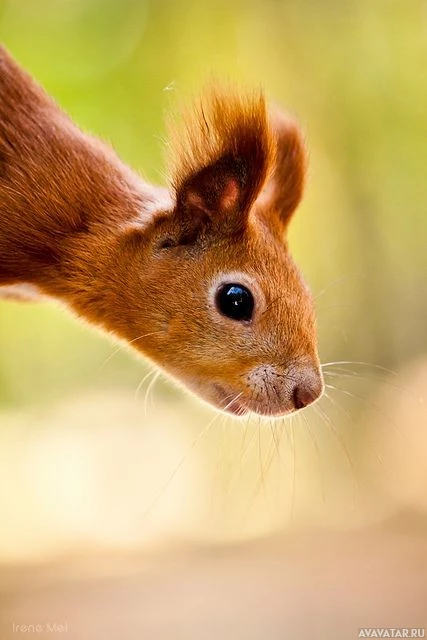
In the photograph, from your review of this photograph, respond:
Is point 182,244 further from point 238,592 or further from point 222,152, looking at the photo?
point 238,592

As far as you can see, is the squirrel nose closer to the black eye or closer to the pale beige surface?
the black eye

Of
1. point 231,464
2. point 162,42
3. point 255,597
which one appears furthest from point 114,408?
point 162,42

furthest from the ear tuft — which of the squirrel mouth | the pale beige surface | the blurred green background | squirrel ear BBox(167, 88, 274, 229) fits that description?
A: the pale beige surface

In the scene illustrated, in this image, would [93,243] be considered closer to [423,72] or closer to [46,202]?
[46,202]

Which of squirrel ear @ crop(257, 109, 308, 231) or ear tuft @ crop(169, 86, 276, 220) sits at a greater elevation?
squirrel ear @ crop(257, 109, 308, 231)

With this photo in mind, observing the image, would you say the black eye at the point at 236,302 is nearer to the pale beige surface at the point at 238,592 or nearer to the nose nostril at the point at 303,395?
the nose nostril at the point at 303,395
